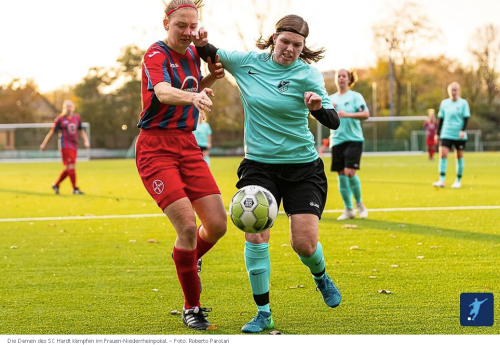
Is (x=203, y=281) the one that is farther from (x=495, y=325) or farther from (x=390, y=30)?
(x=390, y=30)

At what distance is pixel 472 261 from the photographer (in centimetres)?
727

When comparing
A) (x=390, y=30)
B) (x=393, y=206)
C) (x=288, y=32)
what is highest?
(x=390, y=30)

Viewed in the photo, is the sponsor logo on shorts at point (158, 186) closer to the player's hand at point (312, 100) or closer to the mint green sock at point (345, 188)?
the player's hand at point (312, 100)

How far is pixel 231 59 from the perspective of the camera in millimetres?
5562

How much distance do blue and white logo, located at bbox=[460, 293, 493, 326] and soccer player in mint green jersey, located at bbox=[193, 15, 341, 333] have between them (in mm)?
905

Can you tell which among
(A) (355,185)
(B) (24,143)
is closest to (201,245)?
(A) (355,185)

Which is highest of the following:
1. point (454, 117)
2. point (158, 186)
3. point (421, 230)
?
point (158, 186)

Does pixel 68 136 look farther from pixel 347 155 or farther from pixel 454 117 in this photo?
pixel 454 117

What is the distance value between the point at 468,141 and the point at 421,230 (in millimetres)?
49788

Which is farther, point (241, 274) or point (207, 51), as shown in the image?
point (241, 274)

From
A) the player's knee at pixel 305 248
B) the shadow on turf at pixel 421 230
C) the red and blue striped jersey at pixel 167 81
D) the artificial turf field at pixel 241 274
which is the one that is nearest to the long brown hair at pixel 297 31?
the red and blue striped jersey at pixel 167 81

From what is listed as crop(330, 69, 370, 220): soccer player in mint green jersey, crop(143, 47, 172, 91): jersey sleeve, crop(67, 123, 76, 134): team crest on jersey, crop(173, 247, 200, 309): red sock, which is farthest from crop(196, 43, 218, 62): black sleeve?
crop(67, 123, 76, 134): team crest on jersey
